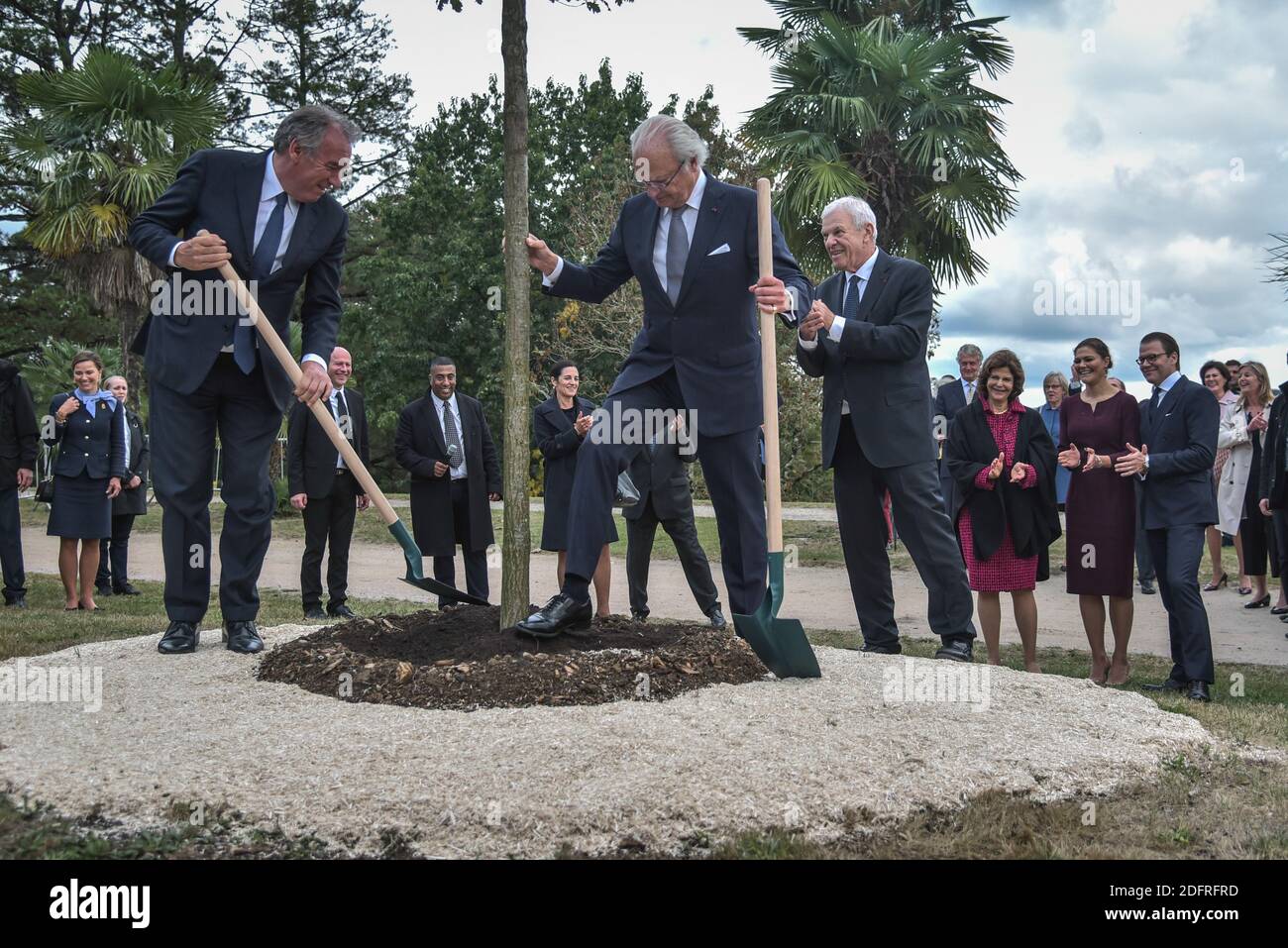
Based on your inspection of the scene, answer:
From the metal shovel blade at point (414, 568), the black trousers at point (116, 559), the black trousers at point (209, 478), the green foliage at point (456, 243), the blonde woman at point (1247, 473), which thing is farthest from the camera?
the green foliage at point (456, 243)

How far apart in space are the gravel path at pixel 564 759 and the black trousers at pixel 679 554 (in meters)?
3.44

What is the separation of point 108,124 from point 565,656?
16.0 metres

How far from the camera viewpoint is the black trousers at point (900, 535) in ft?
19.1

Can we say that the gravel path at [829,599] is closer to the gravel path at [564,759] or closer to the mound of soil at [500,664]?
the mound of soil at [500,664]

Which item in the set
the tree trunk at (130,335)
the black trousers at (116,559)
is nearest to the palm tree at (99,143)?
the tree trunk at (130,335)

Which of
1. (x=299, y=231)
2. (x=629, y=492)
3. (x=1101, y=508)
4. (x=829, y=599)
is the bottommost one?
(x=829, y=599)

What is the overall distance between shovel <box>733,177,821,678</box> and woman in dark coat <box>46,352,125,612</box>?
6.45 m

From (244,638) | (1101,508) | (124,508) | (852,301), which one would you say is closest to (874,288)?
(852,301)

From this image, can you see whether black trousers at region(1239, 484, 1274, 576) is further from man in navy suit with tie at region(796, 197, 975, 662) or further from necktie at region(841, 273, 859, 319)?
Result: necktie at region(841, 273, 859, 319)

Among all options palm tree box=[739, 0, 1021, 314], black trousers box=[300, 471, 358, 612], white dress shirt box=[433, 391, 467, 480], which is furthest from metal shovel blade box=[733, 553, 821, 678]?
palm tree box=[739, 0, 1021, 314]

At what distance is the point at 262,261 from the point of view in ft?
17.1

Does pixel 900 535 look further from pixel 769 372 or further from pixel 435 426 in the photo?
pixel 435 426

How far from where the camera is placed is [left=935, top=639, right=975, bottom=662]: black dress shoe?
5.81 m

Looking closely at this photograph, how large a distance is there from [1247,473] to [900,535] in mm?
6075
